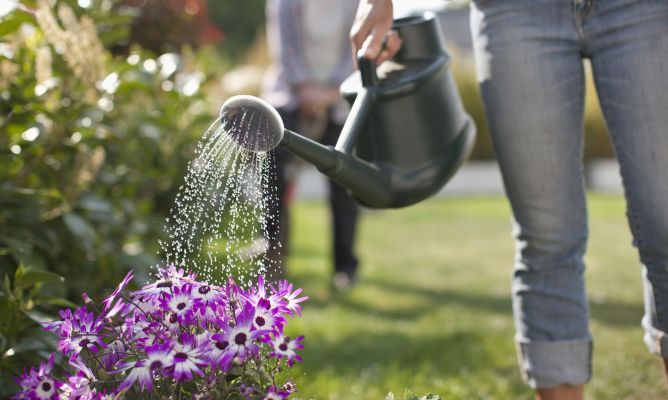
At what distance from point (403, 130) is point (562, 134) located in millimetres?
332

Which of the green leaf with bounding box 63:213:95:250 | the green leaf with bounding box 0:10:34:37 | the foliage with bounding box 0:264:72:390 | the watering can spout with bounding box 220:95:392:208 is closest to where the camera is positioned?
the watering can spout with bounding box 220:95:392:208

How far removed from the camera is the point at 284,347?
3.99 ft

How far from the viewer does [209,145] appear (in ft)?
4.50

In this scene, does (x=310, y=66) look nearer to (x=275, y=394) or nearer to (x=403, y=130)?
(x=403, y=130)

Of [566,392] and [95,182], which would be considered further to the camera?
[95,182]

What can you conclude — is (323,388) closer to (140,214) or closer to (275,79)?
(140,214)

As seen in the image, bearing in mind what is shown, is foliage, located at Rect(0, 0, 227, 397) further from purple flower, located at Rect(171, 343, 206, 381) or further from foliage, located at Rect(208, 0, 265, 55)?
foliage, located at Rect(208, 0, 265, 55)

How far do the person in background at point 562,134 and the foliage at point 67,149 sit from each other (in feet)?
2.87

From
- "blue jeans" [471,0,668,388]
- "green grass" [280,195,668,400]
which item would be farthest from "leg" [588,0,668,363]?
"green grass" [280,195,668,400]

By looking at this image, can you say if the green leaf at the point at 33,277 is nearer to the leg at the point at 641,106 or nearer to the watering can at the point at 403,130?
the watering can at the point at 403,130

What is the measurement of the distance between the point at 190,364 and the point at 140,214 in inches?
78.0

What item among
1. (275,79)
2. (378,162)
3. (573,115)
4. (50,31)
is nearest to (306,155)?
(378,162)

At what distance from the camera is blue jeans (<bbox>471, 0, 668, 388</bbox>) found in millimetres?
1618

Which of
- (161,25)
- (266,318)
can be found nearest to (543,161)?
(266,318)
